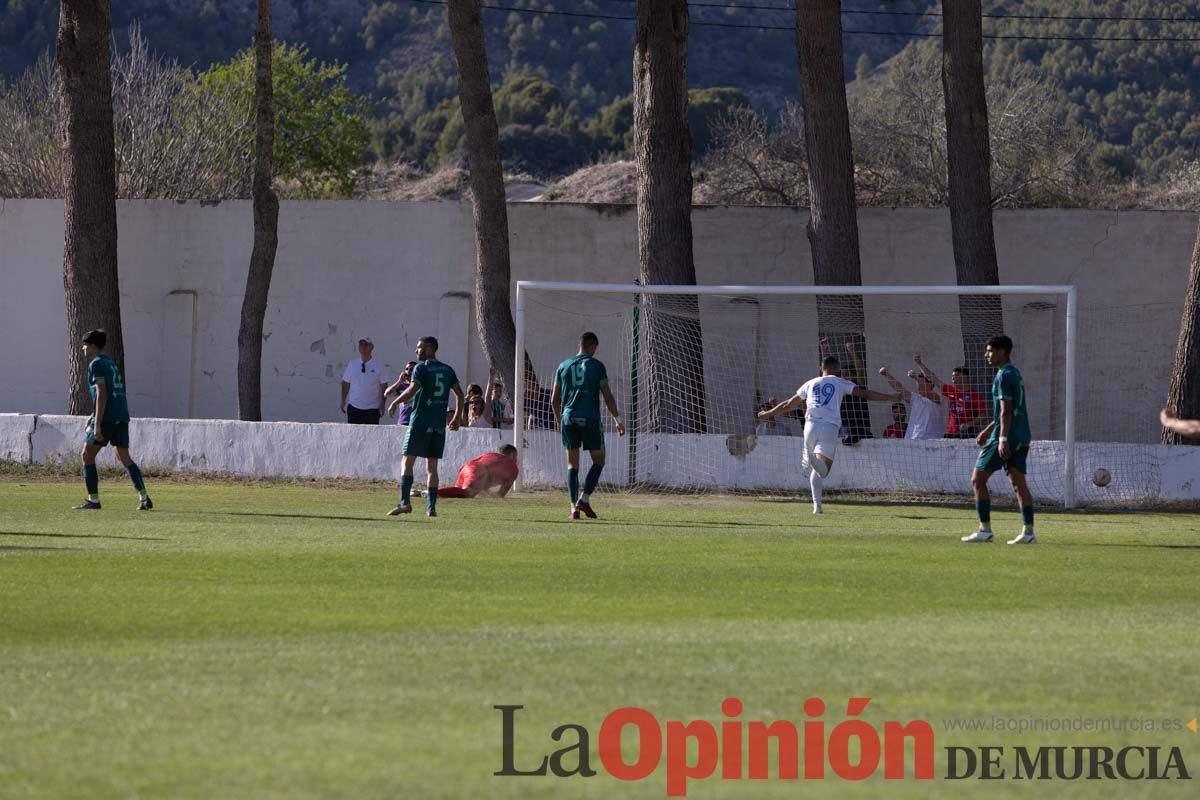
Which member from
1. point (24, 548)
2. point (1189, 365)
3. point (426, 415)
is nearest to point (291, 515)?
point (426, 415)

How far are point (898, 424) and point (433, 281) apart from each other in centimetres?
969

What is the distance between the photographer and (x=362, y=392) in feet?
87.4

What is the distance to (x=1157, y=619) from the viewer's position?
9203mm

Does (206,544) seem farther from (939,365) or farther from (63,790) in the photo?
(939,365)

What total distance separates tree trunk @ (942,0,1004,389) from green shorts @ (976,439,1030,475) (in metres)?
11.5

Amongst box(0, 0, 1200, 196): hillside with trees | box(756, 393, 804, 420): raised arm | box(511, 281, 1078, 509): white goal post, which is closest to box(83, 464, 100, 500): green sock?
box(511, 281, 1078, 509): white goal post

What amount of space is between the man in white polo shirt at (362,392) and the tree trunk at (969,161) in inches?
380

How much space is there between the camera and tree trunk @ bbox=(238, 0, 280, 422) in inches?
1121

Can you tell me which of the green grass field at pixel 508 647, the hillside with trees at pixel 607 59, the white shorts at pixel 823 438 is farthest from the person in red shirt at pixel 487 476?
the hillside with trees at pixel 607 59

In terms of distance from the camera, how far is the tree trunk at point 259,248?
93.4 feet

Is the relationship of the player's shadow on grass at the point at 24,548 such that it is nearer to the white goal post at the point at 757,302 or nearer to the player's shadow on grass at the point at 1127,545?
the player's shadow on grass at the point at 1127,545

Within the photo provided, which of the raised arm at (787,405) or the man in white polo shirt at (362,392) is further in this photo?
the man in white polo shirt at (362,392)

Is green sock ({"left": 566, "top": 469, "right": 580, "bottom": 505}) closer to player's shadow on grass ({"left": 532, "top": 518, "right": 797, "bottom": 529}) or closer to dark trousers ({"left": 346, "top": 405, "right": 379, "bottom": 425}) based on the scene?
player's shadow on grass ({"left": 532, "top": 518, "right": 797, "bottom": 529})

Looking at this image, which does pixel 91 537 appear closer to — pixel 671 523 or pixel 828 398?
pixel 671 523
